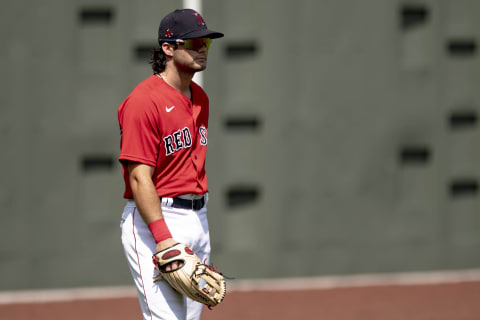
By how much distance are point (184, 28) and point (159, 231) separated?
3.10 feet

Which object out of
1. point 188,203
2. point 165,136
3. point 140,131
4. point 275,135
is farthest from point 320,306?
point 140,131

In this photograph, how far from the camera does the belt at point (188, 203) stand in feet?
11.6

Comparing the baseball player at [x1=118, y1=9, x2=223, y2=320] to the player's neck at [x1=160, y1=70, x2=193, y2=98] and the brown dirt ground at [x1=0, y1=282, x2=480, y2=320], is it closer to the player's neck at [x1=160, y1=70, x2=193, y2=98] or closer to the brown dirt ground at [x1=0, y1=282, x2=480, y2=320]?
the player's neck at [x1=160, y1=70, x2=193, y2=98]

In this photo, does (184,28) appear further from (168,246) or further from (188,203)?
(168,246)

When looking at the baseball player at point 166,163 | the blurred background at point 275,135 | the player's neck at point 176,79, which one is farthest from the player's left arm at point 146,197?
the blurred background at point 275,135

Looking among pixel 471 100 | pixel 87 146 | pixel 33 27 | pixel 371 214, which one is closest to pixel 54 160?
pixel 87 146

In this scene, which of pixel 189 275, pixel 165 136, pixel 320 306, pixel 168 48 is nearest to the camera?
pixel 189 275

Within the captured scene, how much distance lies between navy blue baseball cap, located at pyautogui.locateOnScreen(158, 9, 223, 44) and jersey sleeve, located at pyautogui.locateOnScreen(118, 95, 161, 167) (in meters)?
0.34

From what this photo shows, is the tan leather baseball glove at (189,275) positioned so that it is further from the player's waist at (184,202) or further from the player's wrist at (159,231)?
the player's waist at (184,202)

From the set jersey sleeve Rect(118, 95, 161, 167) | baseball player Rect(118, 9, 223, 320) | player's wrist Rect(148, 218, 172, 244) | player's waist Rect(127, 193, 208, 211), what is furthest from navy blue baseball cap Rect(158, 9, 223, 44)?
player's wrist Rect(148, 218, 172, 244)

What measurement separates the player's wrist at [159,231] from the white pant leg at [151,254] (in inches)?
7.1

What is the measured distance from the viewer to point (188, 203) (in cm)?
356

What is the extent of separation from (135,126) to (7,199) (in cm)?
416

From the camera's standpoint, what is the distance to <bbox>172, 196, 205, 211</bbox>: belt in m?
3.52
